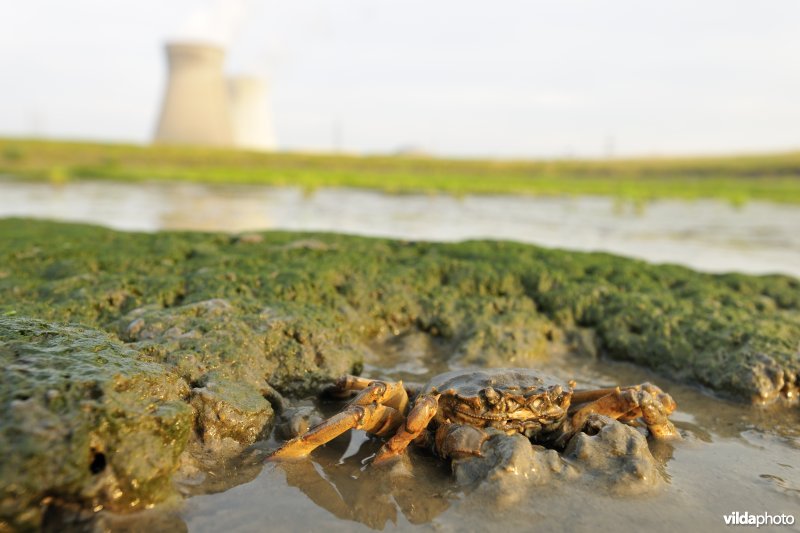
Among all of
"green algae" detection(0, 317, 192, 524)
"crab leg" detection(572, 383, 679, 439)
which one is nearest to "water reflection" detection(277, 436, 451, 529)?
"green algae" detection(0, 317, 192, 524)

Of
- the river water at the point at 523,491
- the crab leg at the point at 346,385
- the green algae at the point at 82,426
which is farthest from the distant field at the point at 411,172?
the green algae at the point at 82,426

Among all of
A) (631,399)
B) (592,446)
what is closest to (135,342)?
(592,446)

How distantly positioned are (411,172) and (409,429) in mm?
43423

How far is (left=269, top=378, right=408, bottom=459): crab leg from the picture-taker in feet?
11.6

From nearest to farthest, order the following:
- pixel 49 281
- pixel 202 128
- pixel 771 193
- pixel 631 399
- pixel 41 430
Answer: pixel 41 430 → pixel 631 399 → pixel 49 281 → pixel 771 193 → pixel 202 128

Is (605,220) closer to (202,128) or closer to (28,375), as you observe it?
(28,375)

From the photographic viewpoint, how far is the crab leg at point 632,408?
395 centimetres

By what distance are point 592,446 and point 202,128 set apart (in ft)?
168

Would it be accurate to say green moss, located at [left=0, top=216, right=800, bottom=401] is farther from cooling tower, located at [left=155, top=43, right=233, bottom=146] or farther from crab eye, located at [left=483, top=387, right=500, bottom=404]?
cooling tower, located at [left=155, top=43, right=233, bottom=146]

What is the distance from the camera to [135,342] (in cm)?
420

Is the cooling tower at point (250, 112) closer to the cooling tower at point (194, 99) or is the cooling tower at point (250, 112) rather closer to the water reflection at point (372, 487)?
the cooling tower at point (194, 99)

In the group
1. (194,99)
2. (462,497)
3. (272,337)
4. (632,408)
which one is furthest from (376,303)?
(194,99)

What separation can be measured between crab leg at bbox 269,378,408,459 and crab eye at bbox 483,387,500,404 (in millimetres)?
562

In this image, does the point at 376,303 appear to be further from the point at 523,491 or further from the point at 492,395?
the point at 523,491
